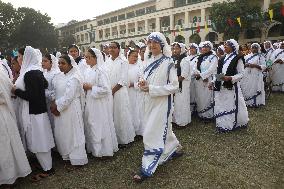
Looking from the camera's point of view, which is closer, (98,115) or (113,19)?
(98,115)

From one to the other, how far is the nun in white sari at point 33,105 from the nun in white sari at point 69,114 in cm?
24

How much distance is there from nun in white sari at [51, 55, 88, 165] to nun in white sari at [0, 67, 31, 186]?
2.18 feet

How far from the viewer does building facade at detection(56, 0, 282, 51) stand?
3594cm

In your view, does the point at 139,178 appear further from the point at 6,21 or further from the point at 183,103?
the point at 6,21

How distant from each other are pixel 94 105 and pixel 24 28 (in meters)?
47.8

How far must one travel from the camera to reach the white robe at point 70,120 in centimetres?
451

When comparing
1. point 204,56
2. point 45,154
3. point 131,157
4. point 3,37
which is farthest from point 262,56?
point 3,37

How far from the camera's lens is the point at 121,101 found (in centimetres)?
559

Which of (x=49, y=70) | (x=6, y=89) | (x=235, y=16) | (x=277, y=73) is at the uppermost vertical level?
(x=235, y=16)

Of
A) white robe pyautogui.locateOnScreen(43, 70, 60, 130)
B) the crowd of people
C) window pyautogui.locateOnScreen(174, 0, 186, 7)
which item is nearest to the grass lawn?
the crowd of people

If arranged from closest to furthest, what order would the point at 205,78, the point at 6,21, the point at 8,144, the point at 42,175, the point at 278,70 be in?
the point at 8,144
the point at 42,175
the point at 205,78
the point at 278,70
the point at 6,21

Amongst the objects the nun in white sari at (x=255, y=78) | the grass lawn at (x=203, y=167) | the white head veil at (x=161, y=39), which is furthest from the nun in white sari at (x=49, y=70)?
the nun in white sari at (x=255, y=78)

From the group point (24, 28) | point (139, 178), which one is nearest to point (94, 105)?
point (139, 178)

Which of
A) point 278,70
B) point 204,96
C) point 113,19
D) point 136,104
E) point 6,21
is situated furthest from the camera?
point 113,19
